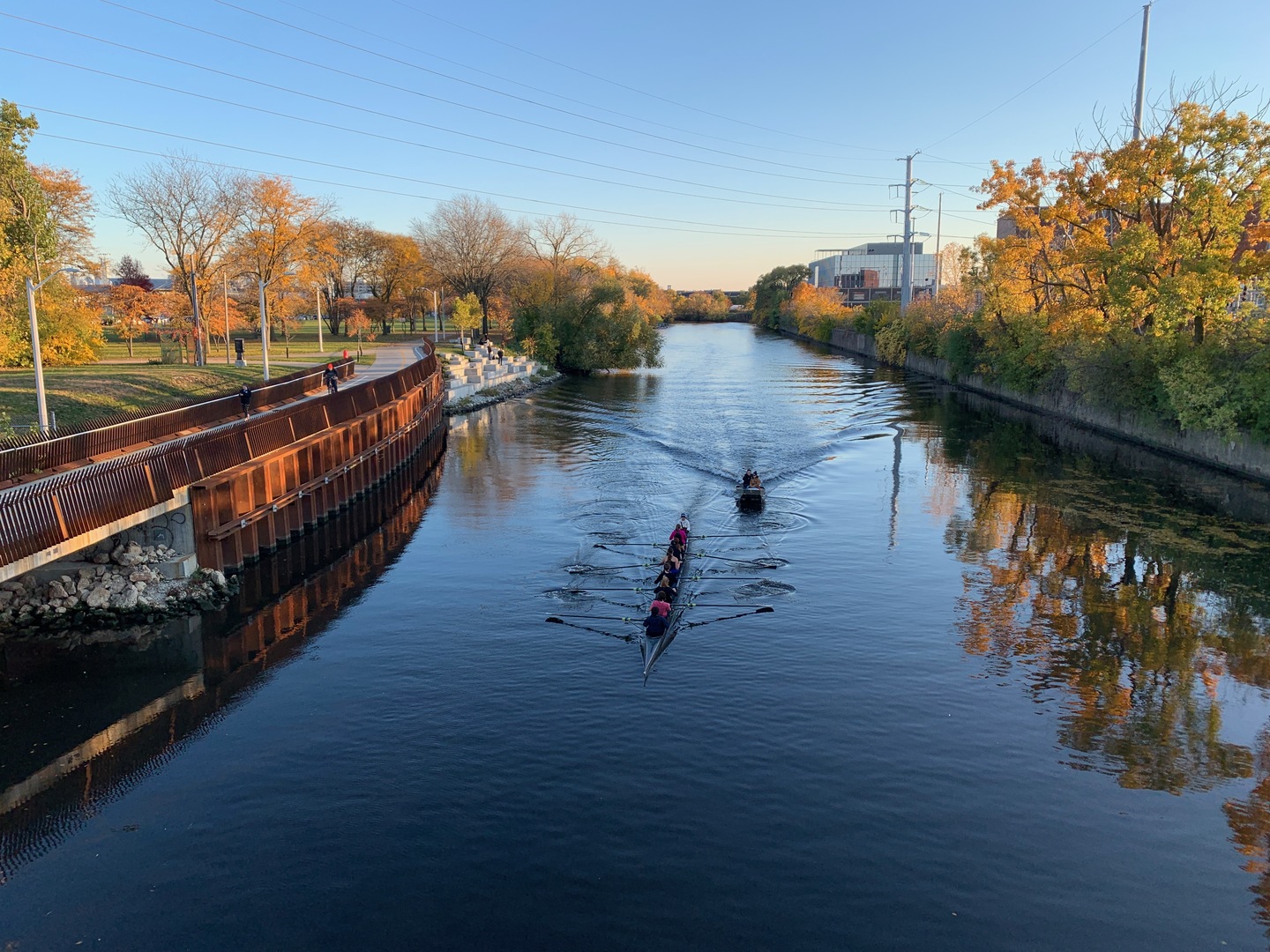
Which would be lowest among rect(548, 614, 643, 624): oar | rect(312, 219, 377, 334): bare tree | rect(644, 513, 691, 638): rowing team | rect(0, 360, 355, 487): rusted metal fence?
rect(548, 614, 643, 624): oar

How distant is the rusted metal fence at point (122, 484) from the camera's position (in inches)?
778

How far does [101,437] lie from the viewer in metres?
29.7

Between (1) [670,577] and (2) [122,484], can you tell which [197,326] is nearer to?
(2) [122,484]

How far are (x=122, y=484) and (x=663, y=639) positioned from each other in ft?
48.8

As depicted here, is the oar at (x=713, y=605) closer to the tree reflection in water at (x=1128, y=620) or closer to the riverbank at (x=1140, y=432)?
the tree reflection in water at (x=1128, y=620)

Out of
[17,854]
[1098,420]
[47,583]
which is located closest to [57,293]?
[47,583]

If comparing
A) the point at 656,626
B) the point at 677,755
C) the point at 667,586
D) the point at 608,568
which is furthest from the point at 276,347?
the point at 677,755

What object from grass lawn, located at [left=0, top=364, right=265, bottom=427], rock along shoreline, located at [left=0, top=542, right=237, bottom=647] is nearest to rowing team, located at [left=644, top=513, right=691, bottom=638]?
rock along shoreline, located at [left=0, top=542, right=237, bottom=647]

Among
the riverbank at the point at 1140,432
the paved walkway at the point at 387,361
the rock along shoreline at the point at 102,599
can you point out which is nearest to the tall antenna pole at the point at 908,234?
the riverbank at the point at 1140,432

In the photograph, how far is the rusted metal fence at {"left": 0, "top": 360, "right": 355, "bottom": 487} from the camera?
25544 millimetres

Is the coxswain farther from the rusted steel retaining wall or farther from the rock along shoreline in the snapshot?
the rusted steel retaining wall

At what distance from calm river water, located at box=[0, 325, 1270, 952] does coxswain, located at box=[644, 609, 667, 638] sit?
1.90 ft

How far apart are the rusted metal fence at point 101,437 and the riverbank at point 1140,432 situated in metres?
48.3

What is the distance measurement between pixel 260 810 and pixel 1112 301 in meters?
50.0
